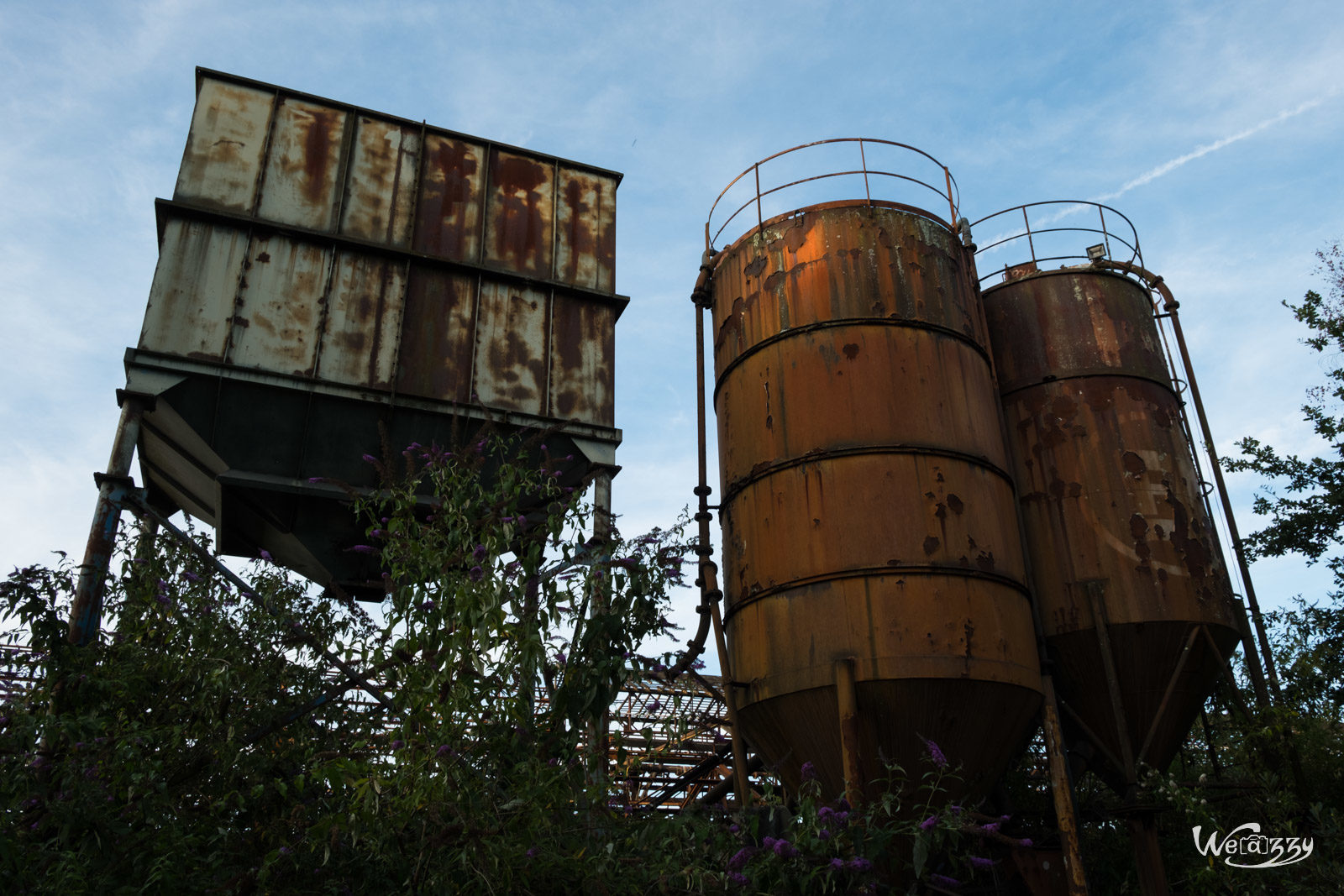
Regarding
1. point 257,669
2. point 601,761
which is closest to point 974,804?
point 601,761

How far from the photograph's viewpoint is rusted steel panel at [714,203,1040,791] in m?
7.95

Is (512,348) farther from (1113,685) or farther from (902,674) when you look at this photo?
(1113,685)

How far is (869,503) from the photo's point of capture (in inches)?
Result: 335

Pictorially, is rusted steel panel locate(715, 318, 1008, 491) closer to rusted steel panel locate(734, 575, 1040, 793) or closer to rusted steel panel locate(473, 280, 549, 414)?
rusted steel panel locate(734, 575, 1040, 793)

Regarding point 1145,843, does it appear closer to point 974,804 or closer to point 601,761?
point 974,804

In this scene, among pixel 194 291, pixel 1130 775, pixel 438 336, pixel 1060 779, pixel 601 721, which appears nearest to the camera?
pixel 601 721

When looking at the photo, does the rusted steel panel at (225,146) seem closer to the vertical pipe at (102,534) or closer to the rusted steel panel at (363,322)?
the rusted steel panel at (363,322)

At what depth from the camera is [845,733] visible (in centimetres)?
761

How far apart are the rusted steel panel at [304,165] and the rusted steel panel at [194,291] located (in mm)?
603

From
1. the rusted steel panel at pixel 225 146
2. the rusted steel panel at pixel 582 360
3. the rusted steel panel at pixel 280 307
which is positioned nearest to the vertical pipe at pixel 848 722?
the rusted steel panel at pixel 582 360

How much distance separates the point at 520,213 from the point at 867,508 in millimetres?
5635

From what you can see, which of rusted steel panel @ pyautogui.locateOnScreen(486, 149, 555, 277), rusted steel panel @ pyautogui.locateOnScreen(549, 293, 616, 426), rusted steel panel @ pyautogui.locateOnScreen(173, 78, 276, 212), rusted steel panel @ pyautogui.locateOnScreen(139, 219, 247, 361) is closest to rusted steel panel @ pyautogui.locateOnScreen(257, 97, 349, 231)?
rusted steel panel @ pyautogui.locateOnScreen(173, 78, 276, 212)

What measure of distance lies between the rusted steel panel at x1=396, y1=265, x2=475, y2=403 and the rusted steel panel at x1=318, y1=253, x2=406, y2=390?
0.12 meters

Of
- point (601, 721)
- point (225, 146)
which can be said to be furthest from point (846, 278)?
point (225, 146)
